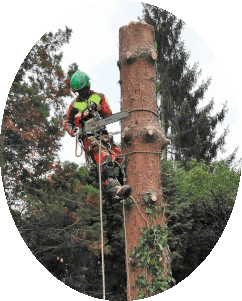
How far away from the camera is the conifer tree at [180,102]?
6008 millimetres

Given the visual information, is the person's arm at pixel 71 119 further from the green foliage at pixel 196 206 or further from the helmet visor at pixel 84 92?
the green foliage at pixel 196 206

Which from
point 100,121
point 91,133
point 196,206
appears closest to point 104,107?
point 100,121

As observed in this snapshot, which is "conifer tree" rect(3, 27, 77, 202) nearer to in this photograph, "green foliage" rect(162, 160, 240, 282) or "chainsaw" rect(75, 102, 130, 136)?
"green foliage" rect(162, 160, 240, 282)

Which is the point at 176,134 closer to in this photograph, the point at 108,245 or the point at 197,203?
the point at 197,203

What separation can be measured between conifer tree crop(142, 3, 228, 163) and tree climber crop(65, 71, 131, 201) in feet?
8.68

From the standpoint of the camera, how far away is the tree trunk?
2.97 meters

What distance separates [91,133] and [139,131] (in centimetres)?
58

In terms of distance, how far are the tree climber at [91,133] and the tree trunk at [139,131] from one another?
0.19m

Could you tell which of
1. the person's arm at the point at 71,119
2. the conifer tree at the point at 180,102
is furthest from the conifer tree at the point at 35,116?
the person's arm at the point at 71,119

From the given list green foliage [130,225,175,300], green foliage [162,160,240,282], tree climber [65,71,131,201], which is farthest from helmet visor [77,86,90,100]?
green foliage [162,160,240,282]

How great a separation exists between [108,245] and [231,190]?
2.38 metres

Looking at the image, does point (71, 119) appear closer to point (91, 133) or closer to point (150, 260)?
point (91, 133)

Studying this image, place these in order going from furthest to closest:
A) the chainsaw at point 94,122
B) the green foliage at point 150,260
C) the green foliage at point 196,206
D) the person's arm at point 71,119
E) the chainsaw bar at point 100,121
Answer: the green foliage at point 196,206, the person's arm at point 71,119, the chainsaw at point 94,122, the chainsaw bar at point 100,121, the green foliage at point 150,260

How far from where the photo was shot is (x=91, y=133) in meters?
3.42
